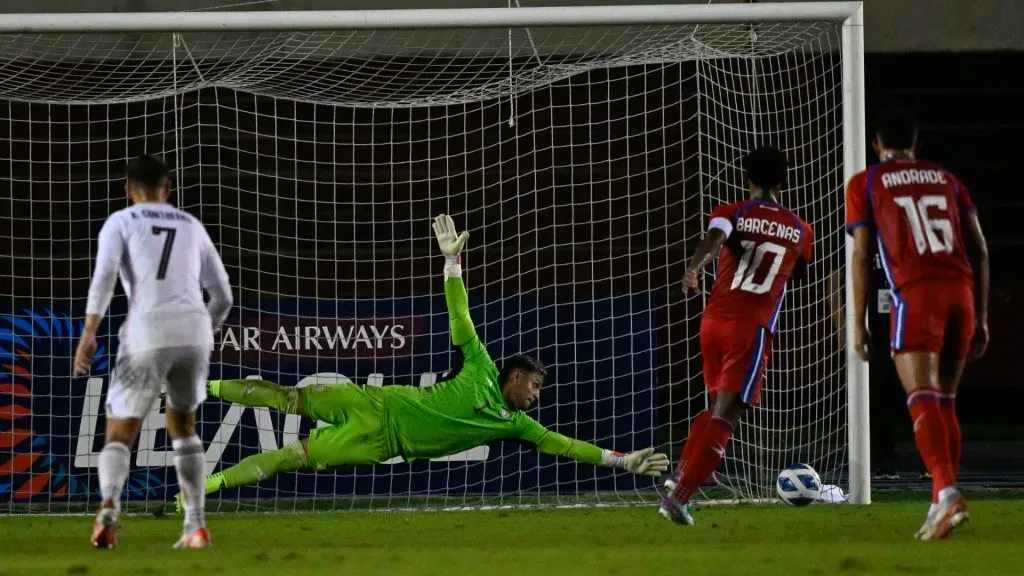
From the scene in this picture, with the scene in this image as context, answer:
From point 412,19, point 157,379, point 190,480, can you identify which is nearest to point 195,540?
point 190,480

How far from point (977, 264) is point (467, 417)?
369cm

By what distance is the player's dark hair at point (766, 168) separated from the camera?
22.5 ft

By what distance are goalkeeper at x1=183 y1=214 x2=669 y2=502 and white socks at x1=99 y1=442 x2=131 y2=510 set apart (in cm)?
300

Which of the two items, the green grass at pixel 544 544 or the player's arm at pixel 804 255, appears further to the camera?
the player's arm at pixel 804 255

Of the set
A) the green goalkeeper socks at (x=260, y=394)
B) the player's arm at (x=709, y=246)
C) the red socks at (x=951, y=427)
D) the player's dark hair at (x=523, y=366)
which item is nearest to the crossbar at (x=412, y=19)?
the player's dark hair at (x=523, y=366)

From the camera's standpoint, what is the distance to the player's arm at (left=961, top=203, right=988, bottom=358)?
5.83m

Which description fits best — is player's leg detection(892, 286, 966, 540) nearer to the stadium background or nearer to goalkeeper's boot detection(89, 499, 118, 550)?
goalkeeper's boot detection(89, 499, 118, 550)

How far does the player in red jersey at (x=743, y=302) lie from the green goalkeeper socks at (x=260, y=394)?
2.84 meters

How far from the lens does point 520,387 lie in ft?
28.9

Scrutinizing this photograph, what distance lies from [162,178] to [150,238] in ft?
0.89

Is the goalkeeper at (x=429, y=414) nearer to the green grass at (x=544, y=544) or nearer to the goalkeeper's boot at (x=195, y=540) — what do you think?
the green grass at (x=544, y=544)

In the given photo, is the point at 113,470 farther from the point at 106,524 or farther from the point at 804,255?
the point at 804,255

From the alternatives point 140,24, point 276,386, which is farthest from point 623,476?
point 140,24

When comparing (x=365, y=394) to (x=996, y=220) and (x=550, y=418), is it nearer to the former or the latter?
(x=550, y=418)
